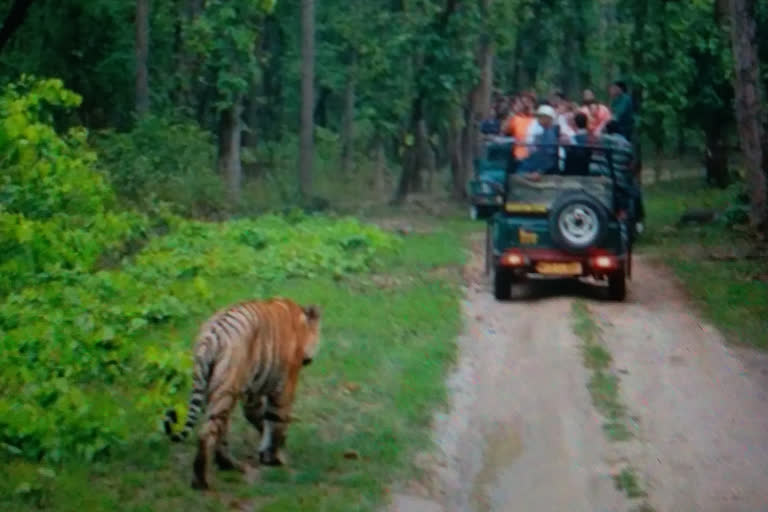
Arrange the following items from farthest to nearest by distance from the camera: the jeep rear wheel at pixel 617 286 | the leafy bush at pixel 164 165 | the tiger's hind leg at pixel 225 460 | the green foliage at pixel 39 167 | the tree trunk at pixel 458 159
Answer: the tree trunk at pixel 458 159
the leafy bush at pixel 164 165
the jeep rear wheel at pixel 617 286
the green foliage at pixel 39 167
the tiger's hind leg at pixel 225 460

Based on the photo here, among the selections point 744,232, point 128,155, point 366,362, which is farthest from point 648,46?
point 366,362

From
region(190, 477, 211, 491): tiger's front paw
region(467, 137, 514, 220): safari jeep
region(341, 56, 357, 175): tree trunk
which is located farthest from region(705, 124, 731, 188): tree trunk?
region(190, 477, 211, 491): tiger's front paw

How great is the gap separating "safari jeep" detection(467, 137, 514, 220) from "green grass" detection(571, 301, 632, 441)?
2.04 m

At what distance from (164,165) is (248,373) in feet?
62.3

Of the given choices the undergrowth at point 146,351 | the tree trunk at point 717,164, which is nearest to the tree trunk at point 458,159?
the tree trunk at point 717,164

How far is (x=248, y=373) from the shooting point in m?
9.61

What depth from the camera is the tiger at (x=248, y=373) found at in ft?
30.5

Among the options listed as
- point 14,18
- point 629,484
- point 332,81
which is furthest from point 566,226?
point 332,81

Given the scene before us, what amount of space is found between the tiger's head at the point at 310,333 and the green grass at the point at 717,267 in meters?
6.60

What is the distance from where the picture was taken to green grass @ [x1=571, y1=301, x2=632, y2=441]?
11.8 m

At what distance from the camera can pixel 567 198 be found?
17094 millimetres

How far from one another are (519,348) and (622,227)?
10.1 ft

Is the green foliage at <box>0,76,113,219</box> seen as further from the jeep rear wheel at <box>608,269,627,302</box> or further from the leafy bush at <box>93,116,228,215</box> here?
the leafy bush at <box>93,116,228,215</box>

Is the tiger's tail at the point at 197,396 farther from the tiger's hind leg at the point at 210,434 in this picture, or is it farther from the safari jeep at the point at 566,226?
the safari jeep at the point at 566,226
